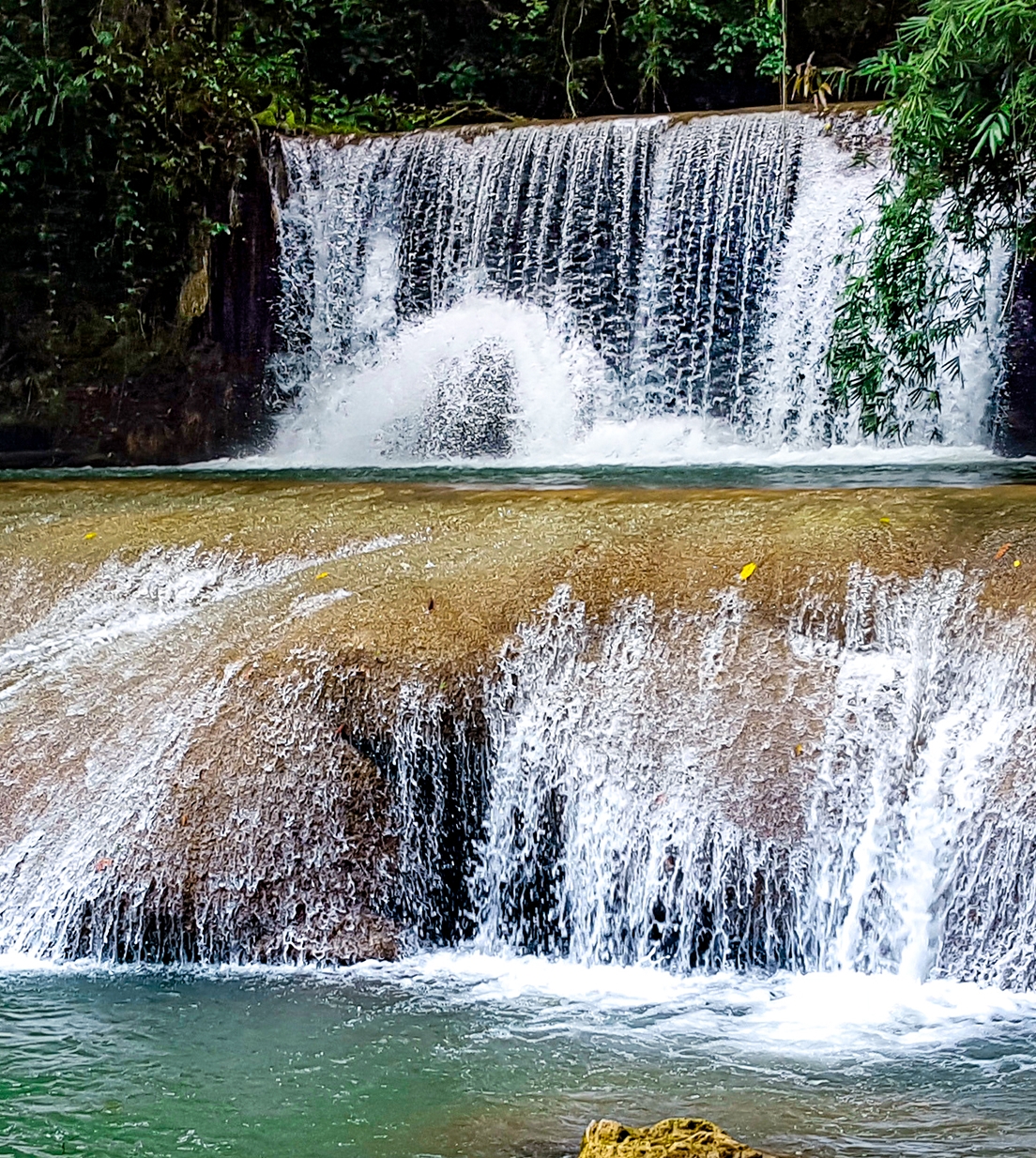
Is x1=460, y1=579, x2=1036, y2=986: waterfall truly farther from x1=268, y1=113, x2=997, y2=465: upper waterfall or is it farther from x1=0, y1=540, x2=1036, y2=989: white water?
x1=268, y1=113, x2=997, y2=465: upper waterfall

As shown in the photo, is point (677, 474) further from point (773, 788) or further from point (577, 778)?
point (773, 788)

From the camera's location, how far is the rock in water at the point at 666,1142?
10.2 ft

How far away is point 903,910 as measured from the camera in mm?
5188

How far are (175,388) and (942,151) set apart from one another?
8.06 metres

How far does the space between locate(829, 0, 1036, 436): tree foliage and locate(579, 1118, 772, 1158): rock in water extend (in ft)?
13.1

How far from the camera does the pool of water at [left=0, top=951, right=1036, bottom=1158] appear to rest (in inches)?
150

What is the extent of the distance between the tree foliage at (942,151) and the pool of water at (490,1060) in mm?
2921

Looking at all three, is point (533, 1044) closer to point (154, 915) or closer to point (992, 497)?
point (154, 915)

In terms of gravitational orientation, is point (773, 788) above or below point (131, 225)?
below

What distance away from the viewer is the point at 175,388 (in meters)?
13.2

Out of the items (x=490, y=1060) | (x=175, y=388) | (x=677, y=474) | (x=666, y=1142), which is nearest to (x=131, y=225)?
(x=175, y=388)

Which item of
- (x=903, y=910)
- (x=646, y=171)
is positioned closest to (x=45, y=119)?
(x=646, y=171)

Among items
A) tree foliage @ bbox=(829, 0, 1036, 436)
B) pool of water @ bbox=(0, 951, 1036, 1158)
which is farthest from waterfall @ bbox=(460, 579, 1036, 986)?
→ tree foliage @ bbox=(829, 0, 1036, 436)

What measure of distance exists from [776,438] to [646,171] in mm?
2326
